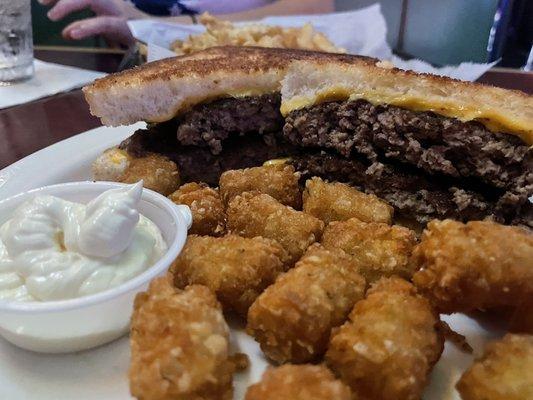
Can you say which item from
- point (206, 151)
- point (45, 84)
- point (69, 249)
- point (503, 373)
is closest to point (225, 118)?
point (206, 151)

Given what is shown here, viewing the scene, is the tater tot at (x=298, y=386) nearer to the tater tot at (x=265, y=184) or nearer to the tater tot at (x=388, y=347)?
the tater tot at (x=388, y=347)

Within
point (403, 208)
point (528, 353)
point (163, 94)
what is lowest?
point (403, 208)

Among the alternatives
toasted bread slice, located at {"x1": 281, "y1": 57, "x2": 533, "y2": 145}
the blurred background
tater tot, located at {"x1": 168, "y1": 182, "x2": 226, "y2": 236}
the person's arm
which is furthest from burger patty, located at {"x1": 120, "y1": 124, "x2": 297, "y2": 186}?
the blurred background

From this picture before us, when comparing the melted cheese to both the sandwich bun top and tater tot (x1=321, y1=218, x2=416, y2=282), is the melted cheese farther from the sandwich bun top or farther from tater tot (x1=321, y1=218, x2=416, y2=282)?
tater tot (x1=321, y1=218, x2=416, y2=282)

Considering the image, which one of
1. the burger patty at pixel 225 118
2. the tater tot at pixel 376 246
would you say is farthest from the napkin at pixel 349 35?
the tater tot at pixel 376 246

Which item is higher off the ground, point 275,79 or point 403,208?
point 275,79

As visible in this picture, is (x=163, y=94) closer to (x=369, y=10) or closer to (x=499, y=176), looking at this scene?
(x=499, y=176)

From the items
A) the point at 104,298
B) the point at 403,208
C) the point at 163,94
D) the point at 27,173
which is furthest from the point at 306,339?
the point at 27,173
